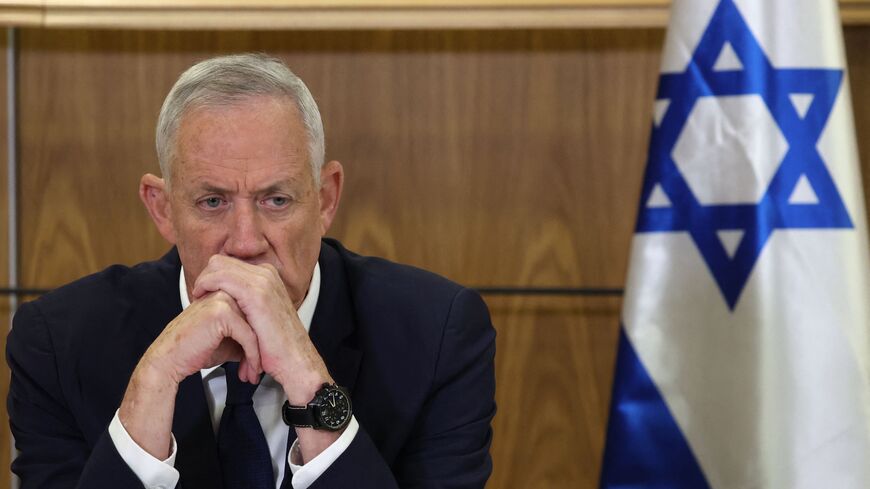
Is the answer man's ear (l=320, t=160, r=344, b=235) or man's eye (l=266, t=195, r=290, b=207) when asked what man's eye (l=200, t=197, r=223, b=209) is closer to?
man's eye (l=266, t=195, r=290, b=207)

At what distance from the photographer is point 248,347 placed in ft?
5.48

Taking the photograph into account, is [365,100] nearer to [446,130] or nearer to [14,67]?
[446,130]

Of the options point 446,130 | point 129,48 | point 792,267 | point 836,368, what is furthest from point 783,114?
point 129,48

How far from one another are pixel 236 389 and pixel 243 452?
0.32 ft

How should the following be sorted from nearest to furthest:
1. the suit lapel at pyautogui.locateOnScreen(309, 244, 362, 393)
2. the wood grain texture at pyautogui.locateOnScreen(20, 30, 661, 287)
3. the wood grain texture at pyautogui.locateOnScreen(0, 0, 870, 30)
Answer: the suit lapel at pyautogui.locateOnScreen(309, 244, 362, 393) → the wood grain texture at pyautogui.locateOnScreen(0, 0, 870, 30) → the wood grain texture at pyautogui.locateOnScreen(20, 30, 661, 287)

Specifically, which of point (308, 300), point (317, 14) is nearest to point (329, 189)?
point (308, 300)

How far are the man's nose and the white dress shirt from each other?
0.21 metres

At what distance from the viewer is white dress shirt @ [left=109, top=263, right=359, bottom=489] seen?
166 centimetres

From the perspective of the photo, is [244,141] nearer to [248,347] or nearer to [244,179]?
[244,179]

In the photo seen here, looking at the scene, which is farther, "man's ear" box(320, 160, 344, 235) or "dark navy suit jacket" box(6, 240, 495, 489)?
"man's ear" box(320, 160, 344, 235)

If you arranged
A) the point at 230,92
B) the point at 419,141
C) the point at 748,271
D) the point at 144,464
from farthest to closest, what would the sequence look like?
the point at 419,141, the point at 748,271, the point at 230,92, the point at 144,464

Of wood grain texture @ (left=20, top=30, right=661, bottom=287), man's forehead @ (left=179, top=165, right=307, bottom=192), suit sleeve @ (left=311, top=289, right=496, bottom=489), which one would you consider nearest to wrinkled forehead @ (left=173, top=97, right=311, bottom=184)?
man's forehead @ (left=179, top=165, right=307, bottom=192)

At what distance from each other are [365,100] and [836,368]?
137cm

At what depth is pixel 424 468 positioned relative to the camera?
1813 mm
